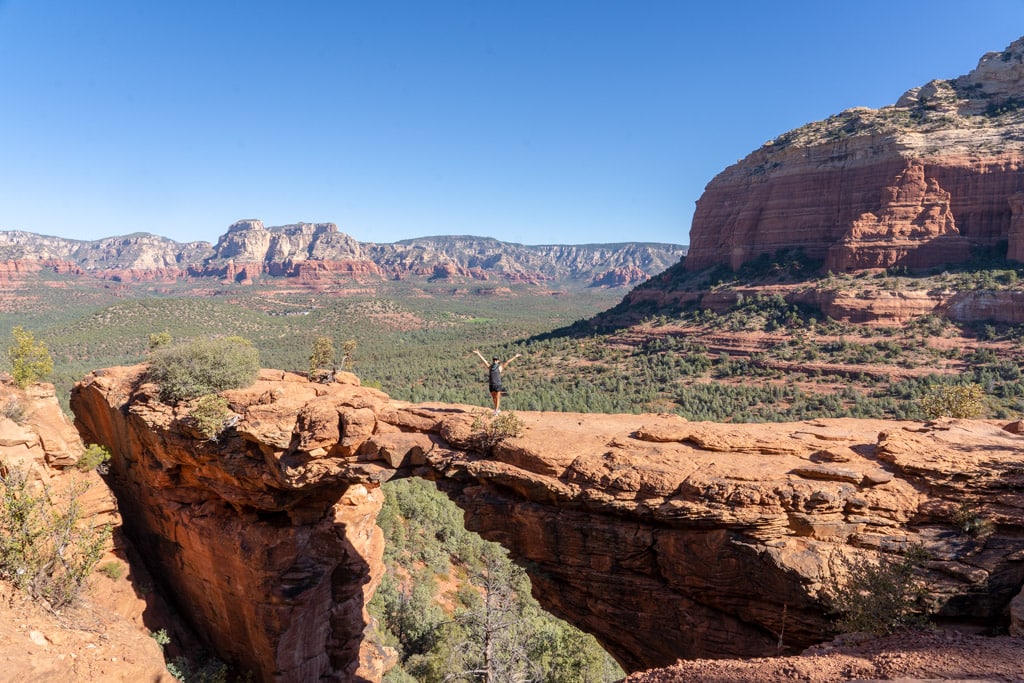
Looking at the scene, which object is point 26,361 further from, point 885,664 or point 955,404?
point 955,404

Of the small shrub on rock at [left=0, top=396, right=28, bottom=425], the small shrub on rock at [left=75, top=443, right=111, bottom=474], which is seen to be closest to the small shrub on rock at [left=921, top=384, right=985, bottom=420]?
the small shrub on rock at [left=75, top=443, right=111, bottom=474]

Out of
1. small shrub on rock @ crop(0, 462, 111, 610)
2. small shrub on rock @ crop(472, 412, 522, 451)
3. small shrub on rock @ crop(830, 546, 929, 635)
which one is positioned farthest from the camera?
small shrub on rock @ crop(472, 412, 522, 451)

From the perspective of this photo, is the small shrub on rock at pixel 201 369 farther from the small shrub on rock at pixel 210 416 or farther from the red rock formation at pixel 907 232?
the red rock formation at pixel 907 232

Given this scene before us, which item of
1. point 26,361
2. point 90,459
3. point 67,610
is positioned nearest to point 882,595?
point 67,610

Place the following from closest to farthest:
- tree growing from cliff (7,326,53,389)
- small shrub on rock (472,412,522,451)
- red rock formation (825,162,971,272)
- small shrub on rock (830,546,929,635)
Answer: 1. small shrub on rock (830,546,929,635)
2. small shrub on rock (472,412,522,451)
3. tree growing from cliff (7,326,53,389)
4. red rock formation (825,162,971,272)

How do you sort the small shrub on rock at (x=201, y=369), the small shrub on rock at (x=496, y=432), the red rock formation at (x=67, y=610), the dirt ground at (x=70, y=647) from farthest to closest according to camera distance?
the small shrub on rock at (x=201, y=369), the small shrub on rock at (x=496, y=432), the red rock formation at (x=67, y=610), the dirt ground at (x=70, y=647)

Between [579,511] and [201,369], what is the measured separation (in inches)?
484

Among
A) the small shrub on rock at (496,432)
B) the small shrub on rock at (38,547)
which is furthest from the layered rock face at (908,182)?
the small shrub on rock at (38,547)

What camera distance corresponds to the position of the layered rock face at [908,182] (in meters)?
50.1

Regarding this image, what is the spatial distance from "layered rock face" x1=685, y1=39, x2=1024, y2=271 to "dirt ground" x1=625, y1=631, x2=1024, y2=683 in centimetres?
5775

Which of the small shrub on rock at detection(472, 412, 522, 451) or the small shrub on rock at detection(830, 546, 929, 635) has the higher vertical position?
the small shrub on rock at detection(472, 412, 522, 451)

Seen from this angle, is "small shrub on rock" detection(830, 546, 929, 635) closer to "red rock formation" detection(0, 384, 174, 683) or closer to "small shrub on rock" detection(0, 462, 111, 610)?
"red rock formation" detection(0, 384, 174, 683)

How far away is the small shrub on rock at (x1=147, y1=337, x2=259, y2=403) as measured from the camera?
15164 millimetres

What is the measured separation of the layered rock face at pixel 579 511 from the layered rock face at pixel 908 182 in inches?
2072
